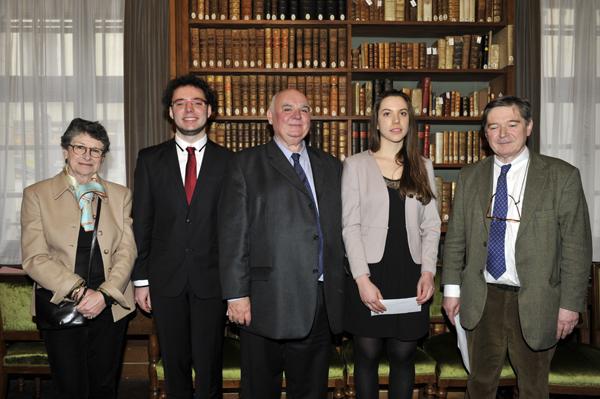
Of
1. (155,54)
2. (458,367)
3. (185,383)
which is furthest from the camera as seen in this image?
(155,54)

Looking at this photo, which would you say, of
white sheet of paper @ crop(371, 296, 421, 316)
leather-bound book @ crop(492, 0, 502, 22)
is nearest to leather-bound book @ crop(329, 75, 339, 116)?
leather-bound book @ crop(492, 0, 502, 22)

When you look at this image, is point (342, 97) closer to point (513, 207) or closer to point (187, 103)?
point (187, 103)

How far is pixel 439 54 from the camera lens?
13.9 feet

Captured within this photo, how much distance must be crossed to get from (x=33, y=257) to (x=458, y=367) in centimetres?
220

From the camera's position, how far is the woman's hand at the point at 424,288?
250 centimetres

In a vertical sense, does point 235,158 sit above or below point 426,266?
above

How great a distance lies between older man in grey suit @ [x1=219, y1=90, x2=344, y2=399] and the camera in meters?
2.43

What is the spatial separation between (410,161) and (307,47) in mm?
1830

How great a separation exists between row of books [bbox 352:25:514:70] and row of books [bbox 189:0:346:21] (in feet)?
1.17

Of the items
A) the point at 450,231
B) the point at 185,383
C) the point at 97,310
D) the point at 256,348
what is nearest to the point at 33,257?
the point at 97,310

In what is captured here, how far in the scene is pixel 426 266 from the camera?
2541 millimetres

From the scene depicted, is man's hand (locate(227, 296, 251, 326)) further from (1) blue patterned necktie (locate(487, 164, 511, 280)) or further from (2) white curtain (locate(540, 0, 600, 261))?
(2) white curtain (locate(540, 0, 600, 261))

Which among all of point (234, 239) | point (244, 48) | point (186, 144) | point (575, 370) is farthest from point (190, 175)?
point (575, 370)

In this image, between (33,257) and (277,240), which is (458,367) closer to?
(277,240)
